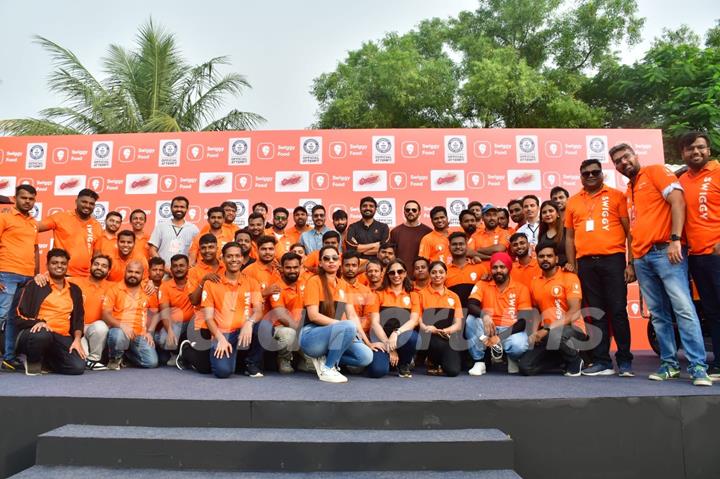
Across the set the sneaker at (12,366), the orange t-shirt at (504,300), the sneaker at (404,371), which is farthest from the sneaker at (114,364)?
the orange t-shirt at (504,300)

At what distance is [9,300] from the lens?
4191 millimetres

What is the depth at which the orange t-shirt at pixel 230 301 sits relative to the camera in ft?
12.4

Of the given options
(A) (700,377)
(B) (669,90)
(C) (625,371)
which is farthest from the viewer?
(B) (669,90)

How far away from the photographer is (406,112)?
46.4ft

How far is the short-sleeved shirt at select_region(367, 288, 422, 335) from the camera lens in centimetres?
390

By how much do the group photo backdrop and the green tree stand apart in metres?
4.27

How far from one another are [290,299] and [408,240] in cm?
152

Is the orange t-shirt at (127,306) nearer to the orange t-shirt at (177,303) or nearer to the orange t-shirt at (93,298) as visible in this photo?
the orange t-shirt at (93,298)

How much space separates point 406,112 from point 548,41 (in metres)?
5.06

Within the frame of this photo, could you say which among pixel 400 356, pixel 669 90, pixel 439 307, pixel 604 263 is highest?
pixel 669 90

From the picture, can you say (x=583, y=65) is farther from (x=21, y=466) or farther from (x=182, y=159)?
(x=21, y=466)

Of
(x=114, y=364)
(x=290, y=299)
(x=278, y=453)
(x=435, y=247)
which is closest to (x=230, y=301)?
(x=290, y=299)

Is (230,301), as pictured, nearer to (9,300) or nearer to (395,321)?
(395,321)

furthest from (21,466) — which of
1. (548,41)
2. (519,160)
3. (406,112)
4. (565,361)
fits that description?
(548,41)
